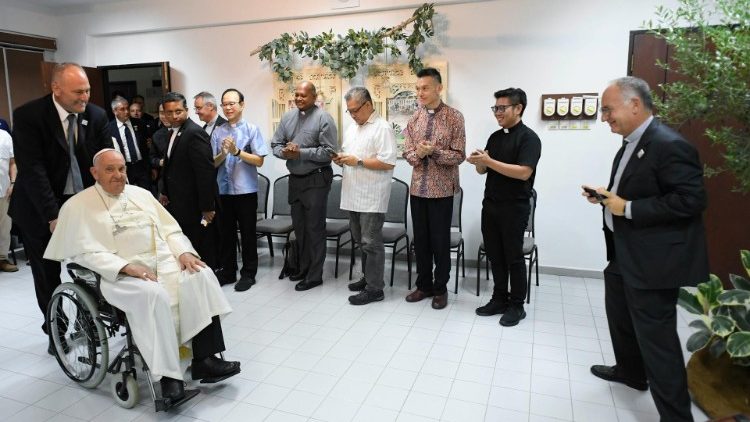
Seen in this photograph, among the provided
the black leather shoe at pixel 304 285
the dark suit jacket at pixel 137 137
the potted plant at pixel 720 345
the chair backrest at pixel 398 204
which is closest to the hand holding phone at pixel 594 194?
the potted plant at pixel 720 345

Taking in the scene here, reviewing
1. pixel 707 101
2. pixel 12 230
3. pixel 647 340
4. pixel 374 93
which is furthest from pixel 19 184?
pixel 707 101

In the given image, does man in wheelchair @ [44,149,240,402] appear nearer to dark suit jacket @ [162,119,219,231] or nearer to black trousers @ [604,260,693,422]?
dark suit jacket @ [162,119,219,231]

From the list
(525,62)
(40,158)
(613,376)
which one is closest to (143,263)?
(40,158)

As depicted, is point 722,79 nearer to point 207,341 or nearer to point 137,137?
point 207,341

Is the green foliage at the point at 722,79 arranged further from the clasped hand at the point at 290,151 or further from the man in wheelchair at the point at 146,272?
the clasped hand at the point at 290,151

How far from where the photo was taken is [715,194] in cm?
398

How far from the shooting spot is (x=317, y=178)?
4.03 metres

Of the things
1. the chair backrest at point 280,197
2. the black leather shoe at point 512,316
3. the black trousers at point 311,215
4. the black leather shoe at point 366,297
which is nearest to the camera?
the black leather shoe at point 512,316

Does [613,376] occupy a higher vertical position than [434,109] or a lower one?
lower

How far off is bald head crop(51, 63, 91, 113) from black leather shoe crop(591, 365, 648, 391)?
11.1ft

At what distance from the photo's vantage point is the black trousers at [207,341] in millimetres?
2533

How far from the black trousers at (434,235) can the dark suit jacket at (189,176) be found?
158 cm

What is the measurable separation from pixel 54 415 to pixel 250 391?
0.96m

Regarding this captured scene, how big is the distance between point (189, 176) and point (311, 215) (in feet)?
3.32
